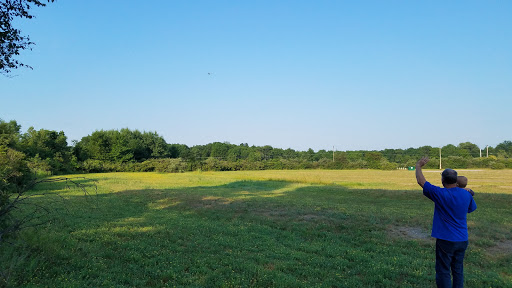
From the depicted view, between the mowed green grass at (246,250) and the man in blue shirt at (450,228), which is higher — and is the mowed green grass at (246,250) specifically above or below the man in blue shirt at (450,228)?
below

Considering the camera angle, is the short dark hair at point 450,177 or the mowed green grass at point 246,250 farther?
the mowed green grass at point 246,250

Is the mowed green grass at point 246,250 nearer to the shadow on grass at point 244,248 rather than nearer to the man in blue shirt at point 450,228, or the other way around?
the shadow on grass at point 244,248

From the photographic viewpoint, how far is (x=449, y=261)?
182 inches

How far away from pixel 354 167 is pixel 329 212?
69.9 m

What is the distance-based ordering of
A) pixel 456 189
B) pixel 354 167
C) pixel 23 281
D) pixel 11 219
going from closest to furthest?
1. pixel 456 189
2. pixel 23 281
3. pixel 11 219
4. pixel 354 167

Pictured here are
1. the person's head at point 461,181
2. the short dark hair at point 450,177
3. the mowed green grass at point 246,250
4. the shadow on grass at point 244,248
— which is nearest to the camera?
the short dark hair at point 450,177

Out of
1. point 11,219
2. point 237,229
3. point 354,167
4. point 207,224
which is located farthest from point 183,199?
point 354,167

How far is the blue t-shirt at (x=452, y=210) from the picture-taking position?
4574mm

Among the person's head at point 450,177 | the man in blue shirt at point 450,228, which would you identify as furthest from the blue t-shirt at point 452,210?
the person's head at point 450,177

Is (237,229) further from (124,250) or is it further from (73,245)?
(73,245)

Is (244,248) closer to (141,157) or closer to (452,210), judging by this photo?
(452,210)

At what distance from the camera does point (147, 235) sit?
9.40 m

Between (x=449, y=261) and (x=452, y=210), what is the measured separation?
2.57 ft

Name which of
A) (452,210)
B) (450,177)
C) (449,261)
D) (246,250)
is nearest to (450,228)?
(452,210)
